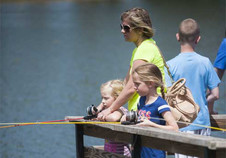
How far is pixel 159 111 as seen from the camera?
368cm

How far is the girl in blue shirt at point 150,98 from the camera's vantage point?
12.2 ft

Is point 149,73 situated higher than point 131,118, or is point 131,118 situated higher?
point 149,73

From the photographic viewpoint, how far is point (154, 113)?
3.72 meters

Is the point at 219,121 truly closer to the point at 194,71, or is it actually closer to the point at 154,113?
the point at 194,71

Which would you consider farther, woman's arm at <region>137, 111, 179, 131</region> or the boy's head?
the boy's head

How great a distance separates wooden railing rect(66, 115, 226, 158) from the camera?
120 inches

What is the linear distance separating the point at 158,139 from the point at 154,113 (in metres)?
0.23

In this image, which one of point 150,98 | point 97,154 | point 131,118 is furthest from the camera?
point 97,154

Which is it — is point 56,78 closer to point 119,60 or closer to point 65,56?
point 119,60

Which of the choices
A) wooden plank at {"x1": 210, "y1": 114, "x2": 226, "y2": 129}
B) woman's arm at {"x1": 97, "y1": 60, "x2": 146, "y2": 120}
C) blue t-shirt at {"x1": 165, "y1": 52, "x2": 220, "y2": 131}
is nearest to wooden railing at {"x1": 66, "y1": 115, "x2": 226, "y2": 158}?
woman's arm at {"x1": 97, "y1": 60, "x2": 146, "y2": 120}

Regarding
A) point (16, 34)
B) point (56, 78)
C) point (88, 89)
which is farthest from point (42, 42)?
point (88, 89)

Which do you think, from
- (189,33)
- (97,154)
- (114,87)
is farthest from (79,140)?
(189,33)

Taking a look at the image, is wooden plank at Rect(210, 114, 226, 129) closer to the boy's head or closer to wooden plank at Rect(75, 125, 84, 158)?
the boy's head

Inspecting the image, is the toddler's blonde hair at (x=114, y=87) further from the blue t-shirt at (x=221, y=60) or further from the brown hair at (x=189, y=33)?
the blue t-shirt at (x=221, y=60)
